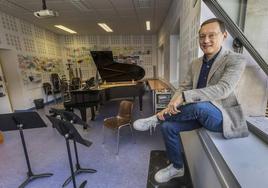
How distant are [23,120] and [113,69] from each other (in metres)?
3.34

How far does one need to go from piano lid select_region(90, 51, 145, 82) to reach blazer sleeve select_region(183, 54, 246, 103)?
A: 3.79 meters

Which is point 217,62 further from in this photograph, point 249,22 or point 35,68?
point 35,68

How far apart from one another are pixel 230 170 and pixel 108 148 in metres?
2.13

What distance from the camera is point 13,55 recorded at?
4715 millimetres

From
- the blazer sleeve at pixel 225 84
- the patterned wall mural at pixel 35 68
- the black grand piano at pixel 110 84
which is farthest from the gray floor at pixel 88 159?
the patterned wall mural at pixel 35 68

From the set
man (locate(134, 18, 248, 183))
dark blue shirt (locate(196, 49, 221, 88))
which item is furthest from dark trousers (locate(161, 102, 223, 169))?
dark blue shirt (locate(196, 49, 221, 88))

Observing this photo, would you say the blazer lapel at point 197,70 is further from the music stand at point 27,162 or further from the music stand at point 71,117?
the music stand at point 27,162

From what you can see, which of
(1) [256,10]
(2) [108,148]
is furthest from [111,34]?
(1) [256,10]

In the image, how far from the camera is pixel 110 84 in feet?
16.0

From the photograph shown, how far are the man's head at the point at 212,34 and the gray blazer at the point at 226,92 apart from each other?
0.08 metres

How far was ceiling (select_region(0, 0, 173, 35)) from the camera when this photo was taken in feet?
12.5

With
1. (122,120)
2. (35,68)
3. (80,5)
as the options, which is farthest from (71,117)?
(35,68)

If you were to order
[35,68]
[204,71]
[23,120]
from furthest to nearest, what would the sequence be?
1. [35,68]
2. [23,120]
3. [204,71]

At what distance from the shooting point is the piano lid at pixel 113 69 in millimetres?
4547
